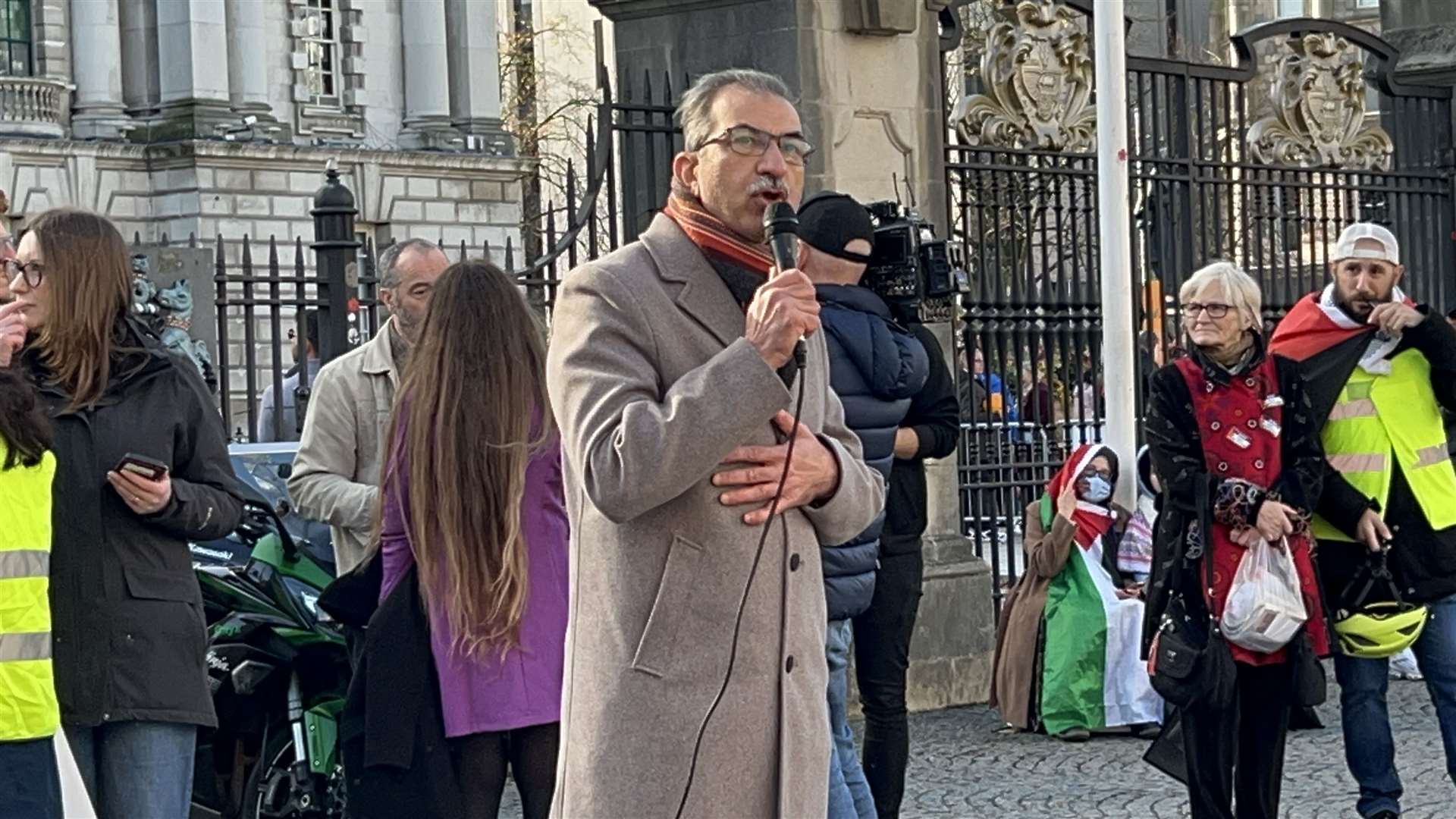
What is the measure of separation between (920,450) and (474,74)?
45225 mm

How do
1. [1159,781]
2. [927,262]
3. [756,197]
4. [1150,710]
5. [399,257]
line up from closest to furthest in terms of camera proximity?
[756,197] → [399,257] → [927,262] → [1159,781] → [1150,710]

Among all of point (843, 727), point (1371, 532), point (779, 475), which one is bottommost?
point (843, 727)

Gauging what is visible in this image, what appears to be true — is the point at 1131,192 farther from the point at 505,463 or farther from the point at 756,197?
the point at 756,197

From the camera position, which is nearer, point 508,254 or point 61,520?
Result: point 61,520

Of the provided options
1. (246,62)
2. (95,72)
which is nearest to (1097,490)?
(95,72)

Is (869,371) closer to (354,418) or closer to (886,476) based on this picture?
(886,476)

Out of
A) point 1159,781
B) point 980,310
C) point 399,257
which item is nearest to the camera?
point 399,257

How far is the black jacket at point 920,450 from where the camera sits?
8258 millimetres

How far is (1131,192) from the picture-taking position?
13461 millimetres

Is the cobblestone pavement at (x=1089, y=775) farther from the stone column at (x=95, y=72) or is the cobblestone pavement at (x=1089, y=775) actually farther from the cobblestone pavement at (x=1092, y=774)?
the stone column at (x=95, y=72)

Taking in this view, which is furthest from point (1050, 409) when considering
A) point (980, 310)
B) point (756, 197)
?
point (756, 197)

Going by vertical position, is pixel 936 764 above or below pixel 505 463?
below

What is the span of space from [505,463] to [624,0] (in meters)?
5.87

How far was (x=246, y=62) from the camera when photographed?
48.5 metres
